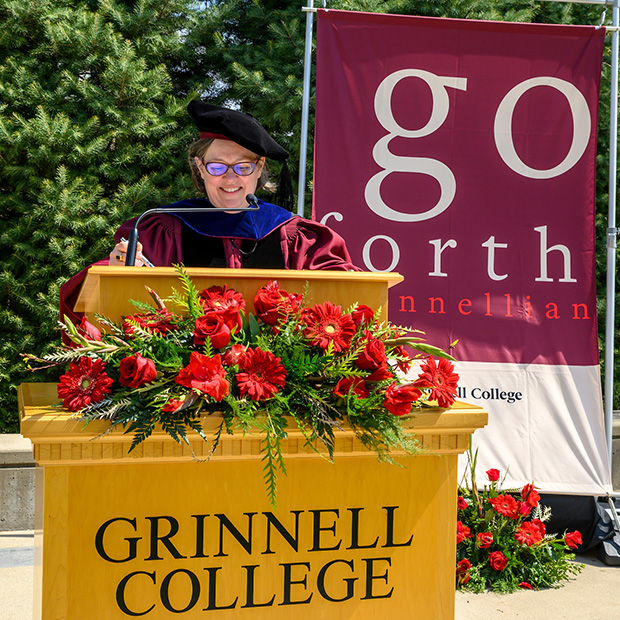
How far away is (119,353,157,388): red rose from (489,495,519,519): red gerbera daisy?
8.50ft

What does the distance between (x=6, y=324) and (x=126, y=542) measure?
3374 mm

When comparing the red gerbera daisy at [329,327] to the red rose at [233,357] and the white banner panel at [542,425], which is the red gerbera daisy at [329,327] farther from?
the white banner panel at [542,425]

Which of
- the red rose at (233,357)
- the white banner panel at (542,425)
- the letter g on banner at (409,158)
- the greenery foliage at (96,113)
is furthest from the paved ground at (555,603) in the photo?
the greenery foliage at (96,113)

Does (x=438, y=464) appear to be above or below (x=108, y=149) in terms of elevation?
below

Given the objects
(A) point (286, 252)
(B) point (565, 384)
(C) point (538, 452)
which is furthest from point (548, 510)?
(A) point (286, 252)

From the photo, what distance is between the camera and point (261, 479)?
119cm

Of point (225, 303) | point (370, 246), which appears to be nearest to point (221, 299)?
point (225, 303)

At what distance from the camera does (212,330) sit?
1116 millimetres

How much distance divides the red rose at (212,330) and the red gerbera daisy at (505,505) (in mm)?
2513

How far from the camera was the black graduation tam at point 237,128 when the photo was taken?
195 centimetres

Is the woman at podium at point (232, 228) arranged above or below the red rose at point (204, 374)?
above

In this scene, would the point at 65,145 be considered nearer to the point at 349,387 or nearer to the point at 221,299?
the point at 221,299

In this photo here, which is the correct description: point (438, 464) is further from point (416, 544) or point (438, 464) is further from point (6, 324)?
point (6, 324)

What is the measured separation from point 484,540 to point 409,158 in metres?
1.89
